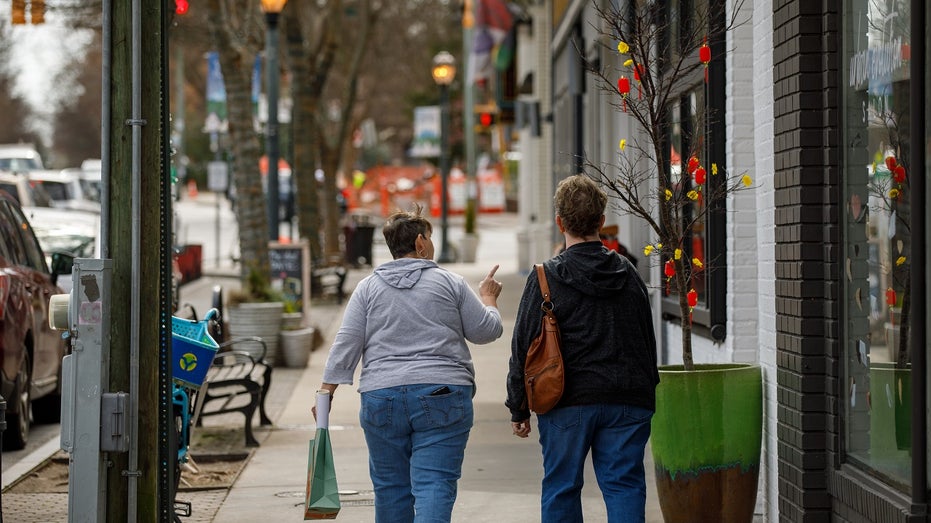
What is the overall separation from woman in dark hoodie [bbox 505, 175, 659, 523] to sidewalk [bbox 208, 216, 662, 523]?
216 centimetres

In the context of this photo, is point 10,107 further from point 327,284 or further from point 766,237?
point 766,237

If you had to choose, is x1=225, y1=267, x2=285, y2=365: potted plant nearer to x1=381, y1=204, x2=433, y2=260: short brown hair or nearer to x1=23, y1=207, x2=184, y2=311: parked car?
x1=23, y1=207, x2=184, y2=311: parked car

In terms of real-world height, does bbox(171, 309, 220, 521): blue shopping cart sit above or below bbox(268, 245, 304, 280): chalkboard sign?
below

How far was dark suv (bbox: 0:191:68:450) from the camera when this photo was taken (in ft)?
33.2

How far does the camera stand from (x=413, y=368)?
5.77 meters

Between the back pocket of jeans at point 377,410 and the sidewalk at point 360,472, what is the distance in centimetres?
207

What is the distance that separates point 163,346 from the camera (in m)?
6.59

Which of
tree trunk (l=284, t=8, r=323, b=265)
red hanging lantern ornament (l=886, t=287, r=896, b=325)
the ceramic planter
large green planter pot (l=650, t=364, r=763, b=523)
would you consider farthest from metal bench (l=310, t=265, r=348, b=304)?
red hanging lantern ornament (l=886, t=287, r=896, b=325)

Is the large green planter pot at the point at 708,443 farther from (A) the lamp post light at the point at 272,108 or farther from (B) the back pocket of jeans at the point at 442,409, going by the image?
(A) the lamp post light at the point at 272,108

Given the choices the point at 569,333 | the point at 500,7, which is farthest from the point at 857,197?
the point at 500,7

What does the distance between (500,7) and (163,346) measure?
2172 cm

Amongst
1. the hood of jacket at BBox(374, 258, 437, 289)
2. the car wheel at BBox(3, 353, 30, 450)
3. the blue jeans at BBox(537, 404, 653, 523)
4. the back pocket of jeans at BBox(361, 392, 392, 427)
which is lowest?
the car wheel at BBox(3, 353, 30, 450)

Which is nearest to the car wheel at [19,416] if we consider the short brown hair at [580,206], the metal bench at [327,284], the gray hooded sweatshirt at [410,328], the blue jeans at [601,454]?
the gray hooded sweatshirt at [410,328]

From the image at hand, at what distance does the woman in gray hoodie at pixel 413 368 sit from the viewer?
5738 mm
